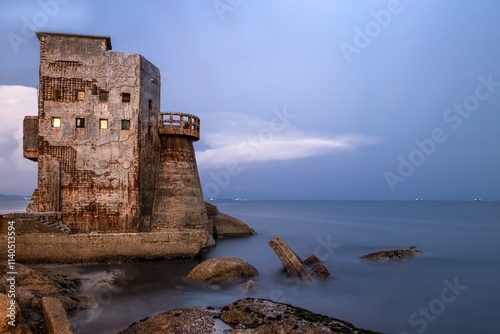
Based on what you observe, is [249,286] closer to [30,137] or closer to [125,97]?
[125,97]

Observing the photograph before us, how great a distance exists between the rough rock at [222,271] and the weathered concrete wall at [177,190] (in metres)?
7.02

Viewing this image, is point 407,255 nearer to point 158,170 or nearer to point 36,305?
point 158,170

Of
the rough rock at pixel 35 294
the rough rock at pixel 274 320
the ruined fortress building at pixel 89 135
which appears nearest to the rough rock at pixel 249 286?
the rough rock at pixel 274 320

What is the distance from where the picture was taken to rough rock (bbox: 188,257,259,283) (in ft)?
50.9

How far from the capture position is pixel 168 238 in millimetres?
18922

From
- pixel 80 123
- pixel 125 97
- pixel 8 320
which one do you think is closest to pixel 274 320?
pixel 8 320

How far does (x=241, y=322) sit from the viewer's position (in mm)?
10078

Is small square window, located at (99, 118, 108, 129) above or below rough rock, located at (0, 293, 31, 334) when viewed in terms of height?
above

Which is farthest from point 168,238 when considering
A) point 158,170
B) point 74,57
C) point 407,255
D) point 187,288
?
point 407,255

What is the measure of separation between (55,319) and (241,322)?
4.78 meters

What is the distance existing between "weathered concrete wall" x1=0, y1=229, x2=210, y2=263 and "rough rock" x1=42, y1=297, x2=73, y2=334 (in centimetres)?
838

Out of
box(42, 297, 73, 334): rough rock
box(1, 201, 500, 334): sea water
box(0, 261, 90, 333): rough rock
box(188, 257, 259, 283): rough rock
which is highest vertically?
box(42, 297, 73, 334): rough rock

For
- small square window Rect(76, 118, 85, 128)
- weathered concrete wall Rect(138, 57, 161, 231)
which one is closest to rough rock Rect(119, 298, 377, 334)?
weathered concrete wall Rect(138, 57, 161, 231)

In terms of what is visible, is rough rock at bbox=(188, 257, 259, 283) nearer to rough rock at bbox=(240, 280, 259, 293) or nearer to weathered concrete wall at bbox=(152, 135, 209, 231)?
rough rock at bbox=(240, 280, 259, 293)
